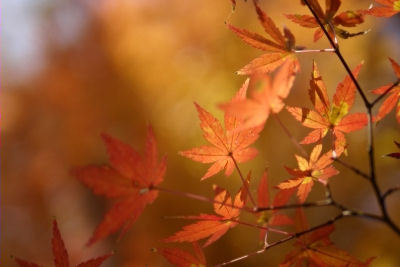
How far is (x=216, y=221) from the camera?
0.54 metres

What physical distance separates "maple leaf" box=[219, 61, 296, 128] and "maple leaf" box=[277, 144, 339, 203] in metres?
0.16

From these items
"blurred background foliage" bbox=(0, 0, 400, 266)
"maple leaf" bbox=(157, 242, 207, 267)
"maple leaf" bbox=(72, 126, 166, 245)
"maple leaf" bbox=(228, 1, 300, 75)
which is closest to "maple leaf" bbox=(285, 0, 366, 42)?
"maple leaf" bbox=(228, 1, 300, 75)

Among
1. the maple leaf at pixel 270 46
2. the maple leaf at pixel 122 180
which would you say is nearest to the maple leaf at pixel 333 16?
the maple leaf at pixel 270 46

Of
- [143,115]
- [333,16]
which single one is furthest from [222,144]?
[143,115]

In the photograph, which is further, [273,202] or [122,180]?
[273,202]

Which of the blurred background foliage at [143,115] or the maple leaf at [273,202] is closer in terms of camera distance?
the maple leaf at [273,202]

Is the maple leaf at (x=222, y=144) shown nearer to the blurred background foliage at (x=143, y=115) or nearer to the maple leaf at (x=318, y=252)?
the maple leaf at (x=318, y=252)

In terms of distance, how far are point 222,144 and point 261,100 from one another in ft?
0.57

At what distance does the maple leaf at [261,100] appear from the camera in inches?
15.7

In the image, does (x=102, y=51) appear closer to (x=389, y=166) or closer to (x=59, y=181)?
(x=59, y=181)

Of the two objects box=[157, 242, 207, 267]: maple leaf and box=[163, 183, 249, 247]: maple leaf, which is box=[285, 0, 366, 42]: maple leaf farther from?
box=[157, 242, 207, 267]: maple leaf

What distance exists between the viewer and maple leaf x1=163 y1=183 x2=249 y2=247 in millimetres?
514

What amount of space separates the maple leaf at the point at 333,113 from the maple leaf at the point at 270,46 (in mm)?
42

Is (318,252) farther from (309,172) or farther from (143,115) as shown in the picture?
(143,115)
